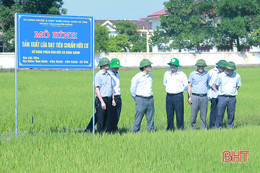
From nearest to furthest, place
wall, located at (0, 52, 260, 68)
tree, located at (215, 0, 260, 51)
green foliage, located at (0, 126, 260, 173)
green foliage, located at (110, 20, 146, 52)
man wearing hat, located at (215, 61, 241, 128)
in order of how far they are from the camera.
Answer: green foliage, located at (0, 126, 260, 173)
man wearing hat, located at (215, 61, 241, 128)
tree, located at (215, 0, 260, 51)
wall, located at (0, 52, 260, 68)
green foliage, located at (110, 20, 146, 52)

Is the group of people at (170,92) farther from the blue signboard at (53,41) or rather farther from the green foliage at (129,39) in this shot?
the green foliage at (129,39)

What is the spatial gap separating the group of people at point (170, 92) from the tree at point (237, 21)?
145 ft

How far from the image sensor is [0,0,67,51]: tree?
45.9 metres

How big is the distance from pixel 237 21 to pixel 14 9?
87.0 feet

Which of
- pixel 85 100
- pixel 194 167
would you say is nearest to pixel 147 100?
pixel 194 167

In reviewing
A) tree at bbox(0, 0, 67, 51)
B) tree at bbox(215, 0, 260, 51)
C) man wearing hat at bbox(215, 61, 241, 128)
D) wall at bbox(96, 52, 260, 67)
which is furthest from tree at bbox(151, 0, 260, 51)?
man wearing hat at bbox(215, 61, 241, 128)

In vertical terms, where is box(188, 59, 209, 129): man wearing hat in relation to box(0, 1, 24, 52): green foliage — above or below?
below

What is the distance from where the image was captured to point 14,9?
4597 centimetres

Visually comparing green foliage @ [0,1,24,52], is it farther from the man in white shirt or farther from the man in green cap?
the man in green cap

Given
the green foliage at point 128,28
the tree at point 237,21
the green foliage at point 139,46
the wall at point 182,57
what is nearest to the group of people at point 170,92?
the tree at point 237,21

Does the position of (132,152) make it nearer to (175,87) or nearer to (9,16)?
(175,87)

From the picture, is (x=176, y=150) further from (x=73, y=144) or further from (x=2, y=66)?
(x=2, y=66)

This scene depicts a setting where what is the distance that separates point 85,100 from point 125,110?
13.2 feet

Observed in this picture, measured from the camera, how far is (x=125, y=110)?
1364 cm
